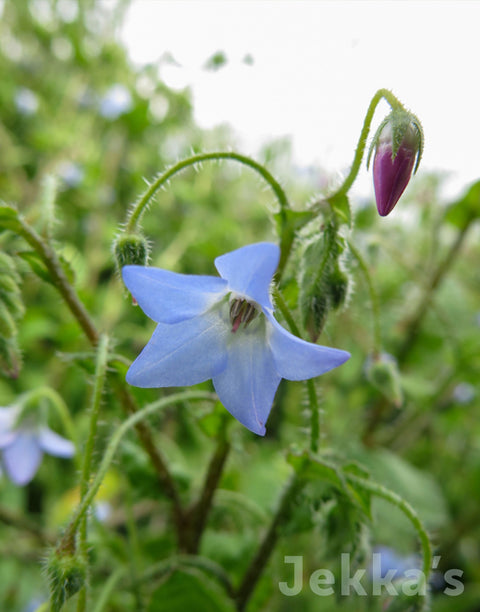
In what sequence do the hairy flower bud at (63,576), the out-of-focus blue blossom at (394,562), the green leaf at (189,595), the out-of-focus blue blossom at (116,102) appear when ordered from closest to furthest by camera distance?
the hairy flower bud at (63,576)
the green leaf at (189,595)
the out-of-focus blue blossom at (394,562)
the out-of-focus blue blossom at (116,102)

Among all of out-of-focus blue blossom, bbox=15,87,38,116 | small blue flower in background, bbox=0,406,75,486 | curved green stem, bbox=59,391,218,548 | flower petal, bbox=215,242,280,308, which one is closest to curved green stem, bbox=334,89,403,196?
flower petal, bbox=215,242,280,308

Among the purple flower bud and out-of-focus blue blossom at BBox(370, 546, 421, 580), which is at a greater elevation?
the purple flower bud

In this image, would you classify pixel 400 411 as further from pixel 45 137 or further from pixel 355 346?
pixel 45 137

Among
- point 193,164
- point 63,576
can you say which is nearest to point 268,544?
point 63,576

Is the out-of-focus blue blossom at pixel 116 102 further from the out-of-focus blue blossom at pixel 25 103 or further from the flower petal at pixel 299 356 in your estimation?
the flower petal at pixel 299 356

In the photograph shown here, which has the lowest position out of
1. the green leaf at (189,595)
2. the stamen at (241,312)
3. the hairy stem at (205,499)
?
the green leaf at (189,595)

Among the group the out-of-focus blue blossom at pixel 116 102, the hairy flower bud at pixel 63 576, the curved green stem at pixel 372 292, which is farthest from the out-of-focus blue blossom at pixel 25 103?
the hairy flower bud at pixel 63 576

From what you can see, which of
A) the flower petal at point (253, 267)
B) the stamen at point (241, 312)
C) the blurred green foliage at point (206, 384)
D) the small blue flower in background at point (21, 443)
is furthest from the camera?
the small blue flower in background at point (21, 443)

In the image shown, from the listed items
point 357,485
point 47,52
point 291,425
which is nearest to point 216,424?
point 357,485

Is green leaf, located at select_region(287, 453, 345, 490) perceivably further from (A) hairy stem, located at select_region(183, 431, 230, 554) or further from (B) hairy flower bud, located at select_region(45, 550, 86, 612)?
(B) hairy flower bud, located at select_region(45, 550, 86, 612)

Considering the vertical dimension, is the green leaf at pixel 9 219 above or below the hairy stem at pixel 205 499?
above
